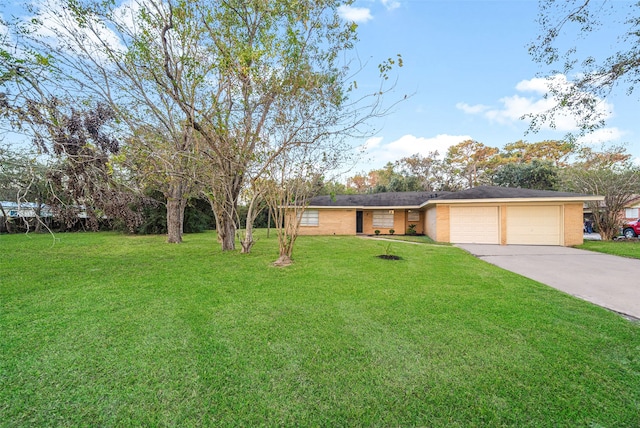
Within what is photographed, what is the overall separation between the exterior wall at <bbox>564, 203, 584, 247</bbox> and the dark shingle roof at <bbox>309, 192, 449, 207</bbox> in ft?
20.6

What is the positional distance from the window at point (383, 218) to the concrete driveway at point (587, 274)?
9349 millimetres

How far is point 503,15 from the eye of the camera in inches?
324

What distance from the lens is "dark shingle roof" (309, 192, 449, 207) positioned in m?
18.0

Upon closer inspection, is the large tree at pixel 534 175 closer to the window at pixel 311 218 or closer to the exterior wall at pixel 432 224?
the exterior wall at pixel 432 224

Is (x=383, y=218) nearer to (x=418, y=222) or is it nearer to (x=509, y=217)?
(x=418, y=222)

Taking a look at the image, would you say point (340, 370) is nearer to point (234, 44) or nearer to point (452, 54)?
point (234, 44)

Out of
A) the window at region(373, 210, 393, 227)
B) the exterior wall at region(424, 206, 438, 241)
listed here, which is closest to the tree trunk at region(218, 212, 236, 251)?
the exterior wall at region(424, 206, 438, 241)

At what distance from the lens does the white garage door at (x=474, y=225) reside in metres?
13.1

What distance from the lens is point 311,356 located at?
109 inches

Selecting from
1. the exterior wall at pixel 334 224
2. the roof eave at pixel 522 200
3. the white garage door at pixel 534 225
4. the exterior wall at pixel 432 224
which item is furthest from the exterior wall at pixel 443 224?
the exterior wall at pixel 334 224

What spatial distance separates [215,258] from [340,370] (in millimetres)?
6630

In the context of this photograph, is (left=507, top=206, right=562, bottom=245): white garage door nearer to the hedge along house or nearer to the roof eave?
the hedge along house

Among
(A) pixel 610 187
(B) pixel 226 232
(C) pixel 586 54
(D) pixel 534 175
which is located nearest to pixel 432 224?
(A) pixel 610 187

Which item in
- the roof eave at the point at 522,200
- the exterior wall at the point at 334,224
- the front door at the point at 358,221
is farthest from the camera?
the front door at the point at 358,221
